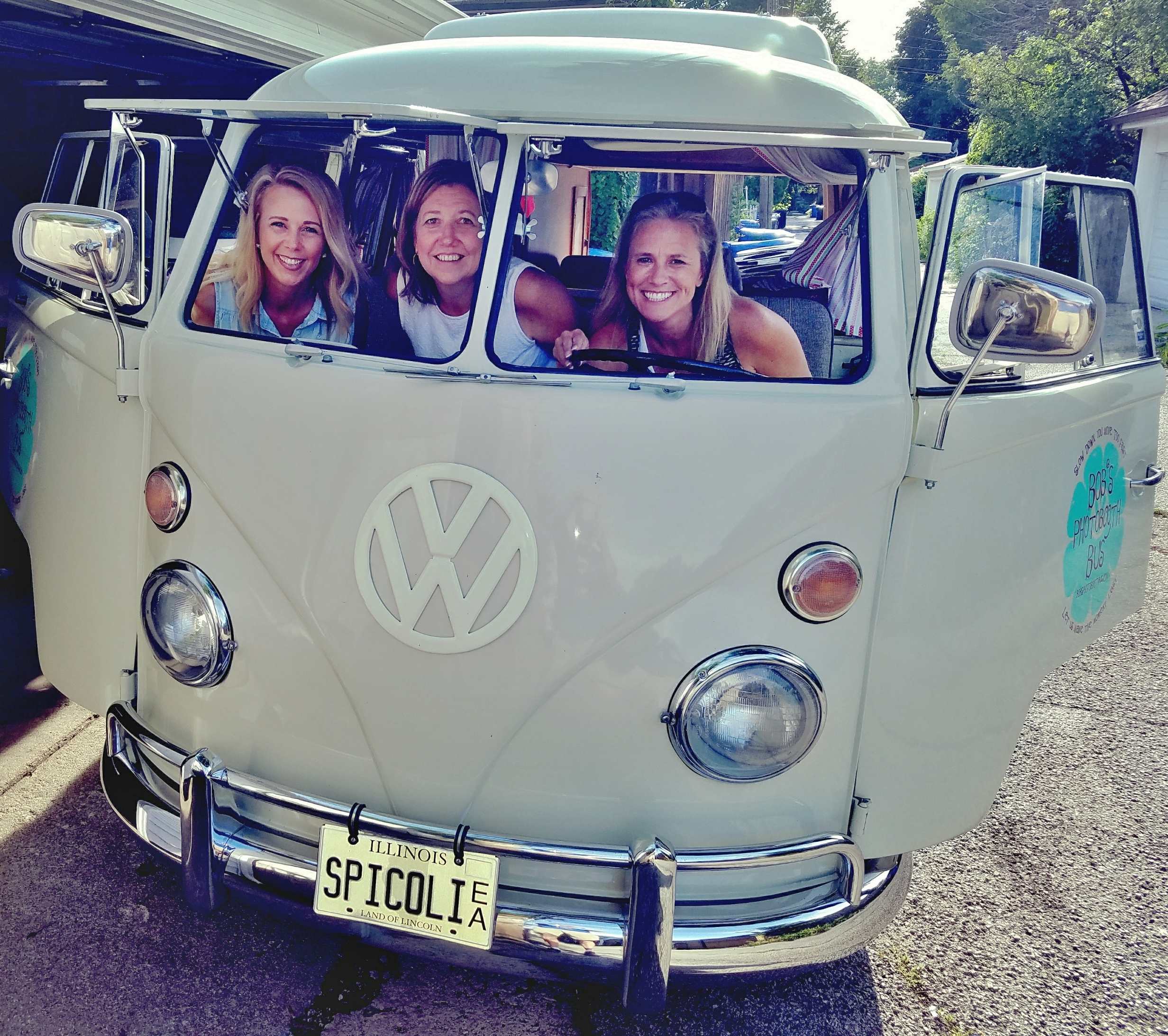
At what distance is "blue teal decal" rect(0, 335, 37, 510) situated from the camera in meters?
3.20

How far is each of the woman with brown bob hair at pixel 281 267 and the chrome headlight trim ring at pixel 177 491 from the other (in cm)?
41

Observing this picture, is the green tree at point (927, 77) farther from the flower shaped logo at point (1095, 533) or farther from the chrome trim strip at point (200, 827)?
the chrome trim strip at point (200, 827)

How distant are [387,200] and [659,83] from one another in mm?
950

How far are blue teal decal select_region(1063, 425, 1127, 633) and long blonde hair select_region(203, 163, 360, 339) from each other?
78.9 inches

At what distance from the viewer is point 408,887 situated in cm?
212

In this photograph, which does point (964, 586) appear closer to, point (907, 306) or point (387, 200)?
point (907, 306)

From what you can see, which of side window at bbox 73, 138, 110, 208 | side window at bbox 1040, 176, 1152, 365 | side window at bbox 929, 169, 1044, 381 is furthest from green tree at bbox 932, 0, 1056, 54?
side window at bbox 929, 169, 1044, 381

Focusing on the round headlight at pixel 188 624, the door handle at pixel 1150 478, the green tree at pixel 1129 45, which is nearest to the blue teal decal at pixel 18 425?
the round headlight at pixel 188 624

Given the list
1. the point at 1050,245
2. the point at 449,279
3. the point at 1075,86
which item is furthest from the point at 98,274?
the point at 1075,86

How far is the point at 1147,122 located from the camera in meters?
16.5

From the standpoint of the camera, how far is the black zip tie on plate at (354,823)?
2137 mm

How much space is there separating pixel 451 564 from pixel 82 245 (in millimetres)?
1141

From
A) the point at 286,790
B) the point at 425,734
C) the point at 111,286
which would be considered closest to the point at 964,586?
the point at 425,734

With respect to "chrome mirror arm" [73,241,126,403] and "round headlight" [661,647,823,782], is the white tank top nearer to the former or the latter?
"chrome mirror arm" [73,241,126,403]
